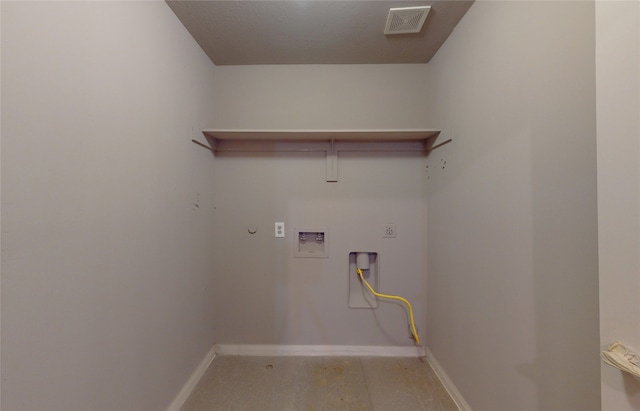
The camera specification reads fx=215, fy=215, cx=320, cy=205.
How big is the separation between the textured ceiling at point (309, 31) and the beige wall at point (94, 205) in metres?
0.24

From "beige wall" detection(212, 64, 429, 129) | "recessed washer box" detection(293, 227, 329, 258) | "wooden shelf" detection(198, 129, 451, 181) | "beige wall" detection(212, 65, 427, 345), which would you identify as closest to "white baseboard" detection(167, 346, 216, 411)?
"beige wall" detection(212, 65, 427, 345)

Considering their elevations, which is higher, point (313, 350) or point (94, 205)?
point (94, 205)

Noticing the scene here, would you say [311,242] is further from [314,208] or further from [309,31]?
[309,31]

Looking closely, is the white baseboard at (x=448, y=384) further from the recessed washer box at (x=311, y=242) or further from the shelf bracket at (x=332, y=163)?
the shelf bracket at (x=332, y=163)

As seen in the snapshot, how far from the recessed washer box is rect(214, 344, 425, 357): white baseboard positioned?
2.47 feet

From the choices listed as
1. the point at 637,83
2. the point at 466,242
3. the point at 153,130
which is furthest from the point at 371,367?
the point at 153,130

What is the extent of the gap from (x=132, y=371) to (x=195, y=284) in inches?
22.0

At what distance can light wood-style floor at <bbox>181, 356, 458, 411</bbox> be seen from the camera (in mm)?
1329

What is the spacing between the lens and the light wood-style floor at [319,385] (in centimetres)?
133

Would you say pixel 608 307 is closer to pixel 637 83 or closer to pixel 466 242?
pixel 637 83

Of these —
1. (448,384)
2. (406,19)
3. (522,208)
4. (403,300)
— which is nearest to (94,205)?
(522,208)

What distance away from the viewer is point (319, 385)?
1466mm

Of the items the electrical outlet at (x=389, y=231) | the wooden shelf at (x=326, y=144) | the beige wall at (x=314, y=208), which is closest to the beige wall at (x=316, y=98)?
the beige wall at (x=314, y=208)

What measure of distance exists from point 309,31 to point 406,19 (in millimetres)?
597
